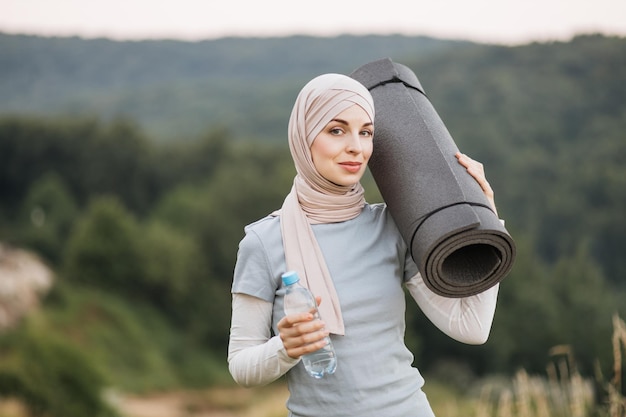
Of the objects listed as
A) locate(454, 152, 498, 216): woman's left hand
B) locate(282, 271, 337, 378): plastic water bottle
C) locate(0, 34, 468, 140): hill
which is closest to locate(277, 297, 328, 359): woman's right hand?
locate(282, 271, 337, 378): plastic water bottle

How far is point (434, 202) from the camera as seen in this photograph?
2.73 metres

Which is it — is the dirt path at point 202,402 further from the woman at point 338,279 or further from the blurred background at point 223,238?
the woman at point 338,279

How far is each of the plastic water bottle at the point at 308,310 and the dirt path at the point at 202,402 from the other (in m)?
25.4

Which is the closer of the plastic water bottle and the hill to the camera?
the plastic water bottle

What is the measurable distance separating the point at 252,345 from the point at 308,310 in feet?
0.81

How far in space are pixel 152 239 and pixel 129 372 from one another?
11.8 metres

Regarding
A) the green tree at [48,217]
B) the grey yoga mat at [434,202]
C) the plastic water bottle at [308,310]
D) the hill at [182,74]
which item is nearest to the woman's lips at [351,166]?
the grey yoga mat at [434,202]

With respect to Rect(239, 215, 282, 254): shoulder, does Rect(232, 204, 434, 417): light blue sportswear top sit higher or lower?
lower

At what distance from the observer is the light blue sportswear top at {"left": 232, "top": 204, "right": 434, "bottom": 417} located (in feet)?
8.93

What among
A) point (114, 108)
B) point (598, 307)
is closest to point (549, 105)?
point (598, 307)

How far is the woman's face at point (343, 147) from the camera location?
281 centimetres

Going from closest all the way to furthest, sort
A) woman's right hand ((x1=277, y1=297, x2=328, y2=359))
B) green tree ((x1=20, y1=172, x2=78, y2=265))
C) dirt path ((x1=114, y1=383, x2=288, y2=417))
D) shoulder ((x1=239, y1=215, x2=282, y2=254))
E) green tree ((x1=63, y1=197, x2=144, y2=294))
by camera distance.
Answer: woman's right hand ((x1=277, y1=297, x2=328, y2=359)), shoulder ((x1=239, y1=215, x2=282, y2=254)), dirt path ((x1=114, y1=383, x2=288, y2=417)), green tree ((x1=63, y1=197, x2=144, y2=294)), green tree ((x1=20, y1=172, x2=78, y2=265))

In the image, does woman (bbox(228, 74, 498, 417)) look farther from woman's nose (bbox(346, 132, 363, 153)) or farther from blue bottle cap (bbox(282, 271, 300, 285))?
blue bottle cap (bbox(282, 271, 300, 285))

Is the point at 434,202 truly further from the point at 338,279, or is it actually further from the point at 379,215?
the point at 338,279
